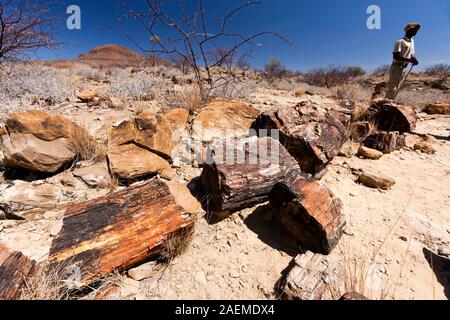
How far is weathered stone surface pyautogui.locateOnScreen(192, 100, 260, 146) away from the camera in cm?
315

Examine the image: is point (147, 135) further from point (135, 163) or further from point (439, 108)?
point (439, 108)

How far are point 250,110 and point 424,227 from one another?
2.62 meters

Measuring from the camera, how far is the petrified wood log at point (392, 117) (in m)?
4.01

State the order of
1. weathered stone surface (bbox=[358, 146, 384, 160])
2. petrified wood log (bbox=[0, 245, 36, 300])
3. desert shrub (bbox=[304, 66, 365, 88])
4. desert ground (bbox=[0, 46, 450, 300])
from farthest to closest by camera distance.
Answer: desert shrub (bbox=[304, 66, 365, 88])
weathered stone surface (bbox=[358, 146, 384, 160])
desert ground (bbox=[0, 46, 450, 300])
petrified wood log (bbox=[0, 245, 36, 300])

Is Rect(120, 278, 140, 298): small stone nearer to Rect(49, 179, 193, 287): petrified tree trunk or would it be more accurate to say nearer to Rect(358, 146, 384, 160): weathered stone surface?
Rect(49, 179, 193, 287): petrified tree trunk

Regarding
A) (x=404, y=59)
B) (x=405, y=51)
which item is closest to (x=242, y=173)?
(x=404, y=59)

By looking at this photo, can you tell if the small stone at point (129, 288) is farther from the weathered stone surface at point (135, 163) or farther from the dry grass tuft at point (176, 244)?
the weathered stone surface at point (135, 163)

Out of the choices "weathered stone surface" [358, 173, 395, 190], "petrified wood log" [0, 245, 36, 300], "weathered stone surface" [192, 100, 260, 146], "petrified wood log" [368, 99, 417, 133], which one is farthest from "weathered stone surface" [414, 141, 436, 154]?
"petrified wood log" [0, 245, 36, 300]

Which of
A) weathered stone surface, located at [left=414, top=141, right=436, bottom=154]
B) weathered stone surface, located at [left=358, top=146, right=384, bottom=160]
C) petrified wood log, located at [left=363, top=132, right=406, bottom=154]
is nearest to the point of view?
weathered stone surface, located at [left=358, top=146, right=384, bottom=160]

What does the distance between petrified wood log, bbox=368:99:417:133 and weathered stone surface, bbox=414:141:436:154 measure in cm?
34

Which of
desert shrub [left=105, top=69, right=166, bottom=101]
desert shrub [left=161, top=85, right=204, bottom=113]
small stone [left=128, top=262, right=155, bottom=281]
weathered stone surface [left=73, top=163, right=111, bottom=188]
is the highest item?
desert shrub [left=105, top=69, right=166, bottom=101]

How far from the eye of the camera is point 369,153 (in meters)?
3.36

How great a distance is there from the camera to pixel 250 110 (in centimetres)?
383

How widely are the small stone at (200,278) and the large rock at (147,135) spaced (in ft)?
4.56
